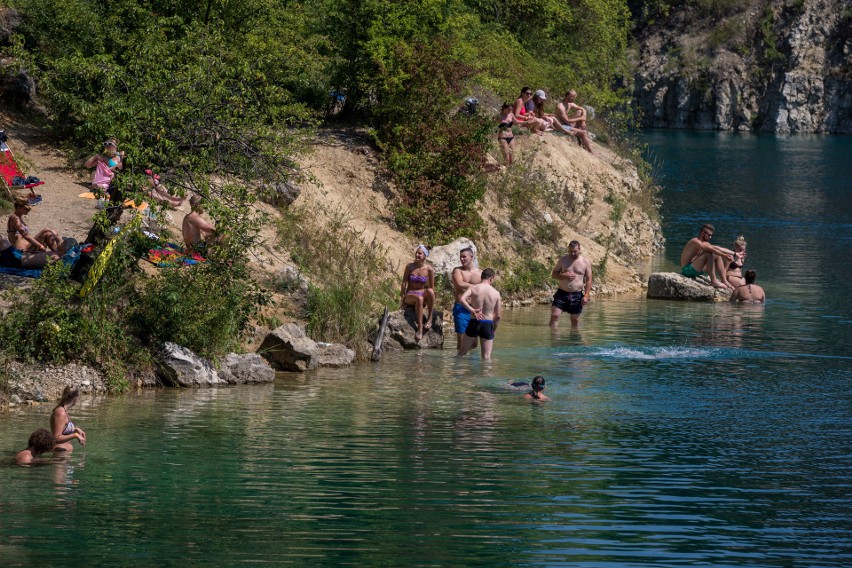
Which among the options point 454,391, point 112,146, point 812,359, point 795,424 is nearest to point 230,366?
point 454,391

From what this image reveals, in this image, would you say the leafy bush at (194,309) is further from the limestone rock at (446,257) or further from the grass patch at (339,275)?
the limestone rock at (446,257)

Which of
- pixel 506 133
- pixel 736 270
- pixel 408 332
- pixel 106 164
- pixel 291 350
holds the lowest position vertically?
pixel 291 350

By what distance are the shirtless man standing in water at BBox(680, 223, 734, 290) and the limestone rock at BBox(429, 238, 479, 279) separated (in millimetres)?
6212

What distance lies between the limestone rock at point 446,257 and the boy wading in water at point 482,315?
349 centimetres

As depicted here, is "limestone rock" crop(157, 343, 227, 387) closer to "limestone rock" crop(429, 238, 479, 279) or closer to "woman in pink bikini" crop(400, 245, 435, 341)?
"woman in pink bikini" crop(400, 245, 435, 341)

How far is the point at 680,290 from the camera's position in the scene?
29.1 meters

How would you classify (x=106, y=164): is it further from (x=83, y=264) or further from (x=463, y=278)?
(x=463, y=278)

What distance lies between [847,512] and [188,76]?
1157cm

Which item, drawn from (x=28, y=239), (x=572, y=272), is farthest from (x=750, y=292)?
(x=28, y=239)

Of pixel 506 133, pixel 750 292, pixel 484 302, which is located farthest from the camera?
pixel 506 133

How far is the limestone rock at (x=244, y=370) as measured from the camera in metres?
19.3

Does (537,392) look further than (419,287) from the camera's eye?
No

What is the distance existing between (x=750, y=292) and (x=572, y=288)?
5432 mm

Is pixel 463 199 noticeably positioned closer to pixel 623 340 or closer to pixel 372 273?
pixel 372 273
